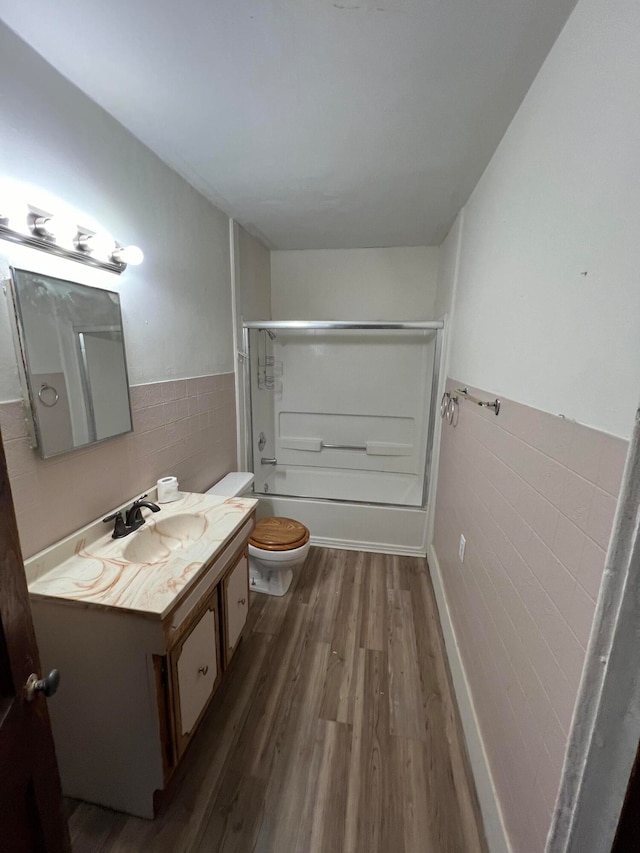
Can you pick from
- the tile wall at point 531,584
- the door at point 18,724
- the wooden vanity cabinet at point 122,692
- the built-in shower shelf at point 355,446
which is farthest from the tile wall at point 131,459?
the tile wall at point 531,584

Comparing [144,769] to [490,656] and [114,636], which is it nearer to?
[114,636]

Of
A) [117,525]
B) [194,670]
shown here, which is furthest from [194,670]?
[117,525]

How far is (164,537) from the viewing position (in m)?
1.45

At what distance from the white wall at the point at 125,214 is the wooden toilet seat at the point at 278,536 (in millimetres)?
1043

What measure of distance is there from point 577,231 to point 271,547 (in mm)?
1912

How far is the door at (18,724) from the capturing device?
579 mm

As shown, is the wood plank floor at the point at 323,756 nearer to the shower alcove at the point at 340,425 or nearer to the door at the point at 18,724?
the door at the point at 18,724

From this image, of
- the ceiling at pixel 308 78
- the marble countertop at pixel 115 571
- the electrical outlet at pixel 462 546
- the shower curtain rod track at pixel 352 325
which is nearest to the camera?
the ceiling at pixel 308 78

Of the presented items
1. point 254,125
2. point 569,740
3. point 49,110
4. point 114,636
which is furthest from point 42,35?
point 569,740

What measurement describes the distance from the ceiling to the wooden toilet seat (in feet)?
6.45

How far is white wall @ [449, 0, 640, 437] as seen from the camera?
0.65 metres

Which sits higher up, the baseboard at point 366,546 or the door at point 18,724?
the door at point 18,724

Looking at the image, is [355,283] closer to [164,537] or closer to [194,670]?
[164,537]

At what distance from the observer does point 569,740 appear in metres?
0.70
